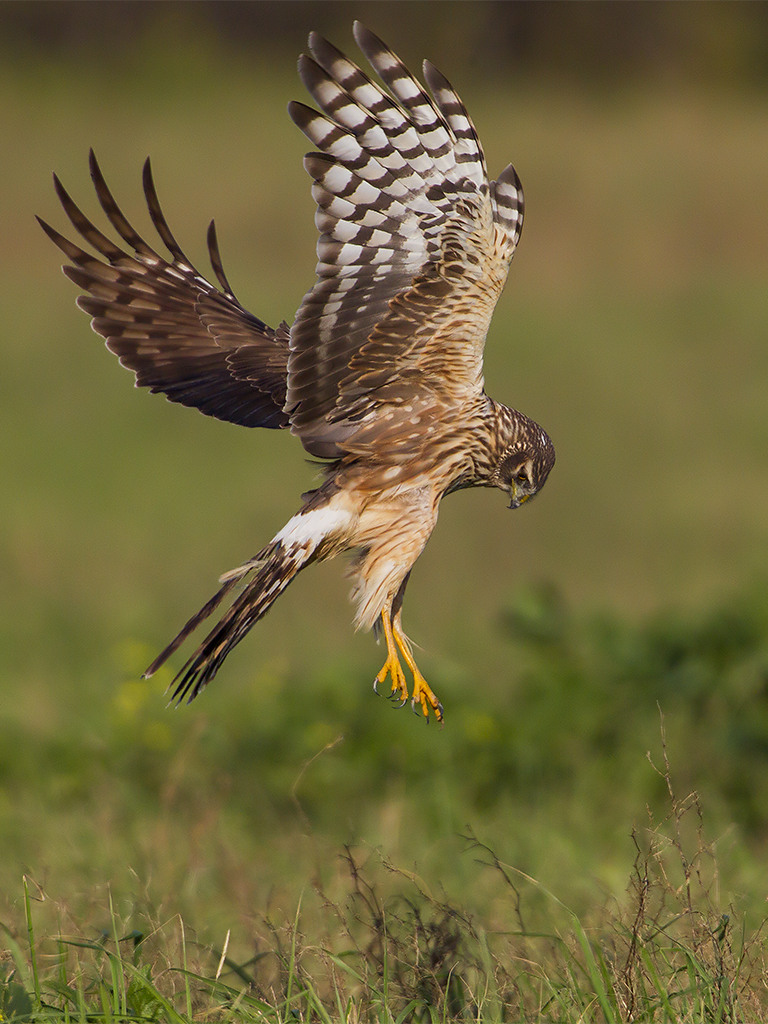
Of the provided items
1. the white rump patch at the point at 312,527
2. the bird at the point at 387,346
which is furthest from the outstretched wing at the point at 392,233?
the white rump patch at the point at 312,527

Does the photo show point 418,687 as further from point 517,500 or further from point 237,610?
point 517,500

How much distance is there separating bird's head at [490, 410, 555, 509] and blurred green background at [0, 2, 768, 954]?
1.22 m

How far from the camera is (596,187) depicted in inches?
829

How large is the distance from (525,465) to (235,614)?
1.07 m

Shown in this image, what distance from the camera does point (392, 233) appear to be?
14.2ft

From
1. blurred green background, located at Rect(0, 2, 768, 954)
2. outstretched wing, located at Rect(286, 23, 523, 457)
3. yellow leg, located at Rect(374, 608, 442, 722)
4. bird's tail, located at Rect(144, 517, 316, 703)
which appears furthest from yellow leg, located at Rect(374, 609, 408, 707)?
outstretched wing, located at Rect(286, 23, 523, 457)

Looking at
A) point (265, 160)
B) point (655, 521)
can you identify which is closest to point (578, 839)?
point (655, 521)

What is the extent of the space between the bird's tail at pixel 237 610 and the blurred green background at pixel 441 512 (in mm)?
514

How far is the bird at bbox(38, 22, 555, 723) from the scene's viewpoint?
420 centimetres

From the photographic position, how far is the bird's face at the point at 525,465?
462cm

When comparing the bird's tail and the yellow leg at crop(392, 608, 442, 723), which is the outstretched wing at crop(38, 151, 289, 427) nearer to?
the bird's tail

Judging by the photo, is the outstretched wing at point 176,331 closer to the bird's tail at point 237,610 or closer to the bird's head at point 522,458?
the bird's tail at point 237,610

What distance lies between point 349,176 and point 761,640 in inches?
139

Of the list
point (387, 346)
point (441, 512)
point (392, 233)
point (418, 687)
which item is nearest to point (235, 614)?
point (418, 687)
